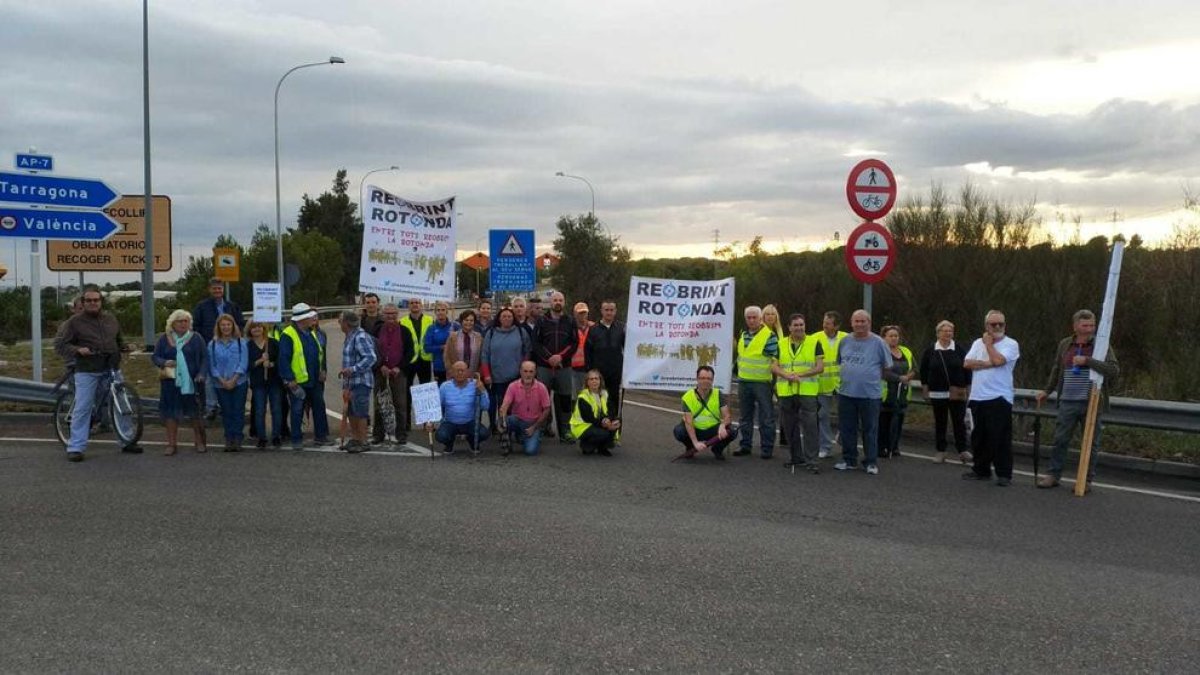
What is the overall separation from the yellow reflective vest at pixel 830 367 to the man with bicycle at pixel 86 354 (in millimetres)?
7951

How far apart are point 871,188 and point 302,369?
7.21m

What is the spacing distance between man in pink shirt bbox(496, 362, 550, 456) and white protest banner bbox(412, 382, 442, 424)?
800 millimetres

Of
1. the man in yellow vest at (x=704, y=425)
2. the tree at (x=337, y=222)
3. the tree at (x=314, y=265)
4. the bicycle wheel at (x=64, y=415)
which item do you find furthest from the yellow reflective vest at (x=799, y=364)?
the tree at (x=337, y=222)

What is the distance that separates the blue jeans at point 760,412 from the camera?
37.1 ft

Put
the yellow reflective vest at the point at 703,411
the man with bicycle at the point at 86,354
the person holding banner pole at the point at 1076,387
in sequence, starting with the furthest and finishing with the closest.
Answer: the yellow reflective vest at the point at 703,411 → the man with bicycle at the point at 86,354 → the person holding banner pole at the point at 1076,387

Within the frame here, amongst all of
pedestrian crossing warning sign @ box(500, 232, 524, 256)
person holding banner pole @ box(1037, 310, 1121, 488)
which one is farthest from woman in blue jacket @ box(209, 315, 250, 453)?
pedestrian crossing warning sign @ box(500, 232, 524, 256)

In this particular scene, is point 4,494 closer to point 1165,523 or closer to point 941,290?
point 1165,523

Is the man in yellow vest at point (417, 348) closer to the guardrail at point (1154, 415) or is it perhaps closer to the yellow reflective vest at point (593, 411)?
the yellow reflective vest at point (593, 411)

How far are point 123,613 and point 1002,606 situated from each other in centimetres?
510

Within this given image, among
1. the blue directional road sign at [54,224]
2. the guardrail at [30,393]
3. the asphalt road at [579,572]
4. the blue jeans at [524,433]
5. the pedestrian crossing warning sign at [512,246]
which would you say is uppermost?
the pedestrian crossing warning sign at [512,246]

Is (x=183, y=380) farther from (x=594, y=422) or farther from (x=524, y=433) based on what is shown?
(x=594, y=422)

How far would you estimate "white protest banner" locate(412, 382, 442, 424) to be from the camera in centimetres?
1112

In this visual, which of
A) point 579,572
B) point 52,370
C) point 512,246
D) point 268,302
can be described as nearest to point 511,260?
point 512,246

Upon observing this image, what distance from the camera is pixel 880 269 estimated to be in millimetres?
11742
